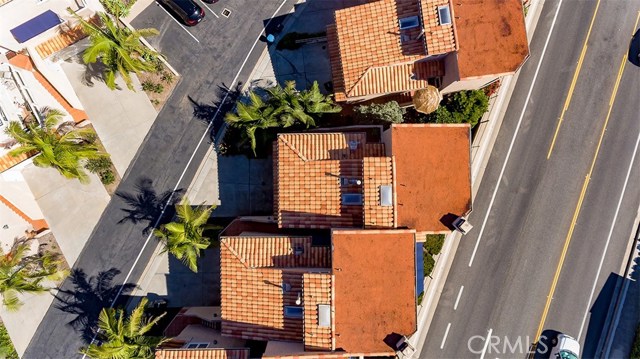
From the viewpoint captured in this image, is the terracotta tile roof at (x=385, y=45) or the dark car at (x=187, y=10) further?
the dark car at (x=187, y=10)

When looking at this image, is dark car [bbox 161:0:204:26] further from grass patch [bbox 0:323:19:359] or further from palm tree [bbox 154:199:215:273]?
grass patch [bbox 0:323:19:359]

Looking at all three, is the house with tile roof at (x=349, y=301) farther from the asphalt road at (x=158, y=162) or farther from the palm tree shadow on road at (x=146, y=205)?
the asphalt road at (x=158, y=162)

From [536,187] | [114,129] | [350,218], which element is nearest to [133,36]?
[114,129]

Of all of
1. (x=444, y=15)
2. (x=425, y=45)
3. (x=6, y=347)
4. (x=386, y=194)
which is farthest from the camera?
(x=6, y=347)

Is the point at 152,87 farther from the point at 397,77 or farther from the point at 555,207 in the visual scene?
the point at 555,207

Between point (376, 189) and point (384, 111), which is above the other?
point (384, 111)

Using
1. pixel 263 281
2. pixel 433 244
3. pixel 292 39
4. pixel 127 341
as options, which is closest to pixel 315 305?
pixel 263 281

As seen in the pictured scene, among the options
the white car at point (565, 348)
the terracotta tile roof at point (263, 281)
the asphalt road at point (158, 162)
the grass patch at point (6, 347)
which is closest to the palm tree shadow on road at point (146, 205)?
the asphalt road at point (158, 162)
